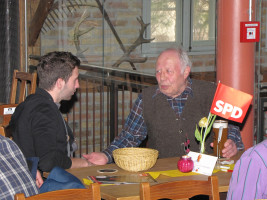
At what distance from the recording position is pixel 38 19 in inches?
190

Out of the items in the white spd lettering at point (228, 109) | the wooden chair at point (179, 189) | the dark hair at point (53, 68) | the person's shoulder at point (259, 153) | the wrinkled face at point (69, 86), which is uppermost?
the dark hair at point (53, 68)

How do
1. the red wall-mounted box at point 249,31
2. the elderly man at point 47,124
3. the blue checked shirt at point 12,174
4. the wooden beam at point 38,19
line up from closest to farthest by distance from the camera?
the blue checked shirt at point 12,174 → the elderly man at point 47,124 → the red wall-mounted box at point 249,31 → the wooden beam at point 38,19

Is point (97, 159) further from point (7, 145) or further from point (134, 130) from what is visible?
point (7, 145)

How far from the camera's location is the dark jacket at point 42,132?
268 cm

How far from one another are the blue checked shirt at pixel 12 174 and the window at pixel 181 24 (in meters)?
2.57

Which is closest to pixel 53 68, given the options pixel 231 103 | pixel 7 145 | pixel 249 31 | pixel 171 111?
pixel 171 111

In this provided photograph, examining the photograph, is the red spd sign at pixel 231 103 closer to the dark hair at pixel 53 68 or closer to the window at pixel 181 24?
the dark hair at pixel 53 68

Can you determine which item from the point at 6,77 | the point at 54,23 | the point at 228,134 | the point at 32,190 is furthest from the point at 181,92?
the point at 6,77

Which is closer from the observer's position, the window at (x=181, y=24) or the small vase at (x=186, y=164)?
the small vase at (x=186, y=164)

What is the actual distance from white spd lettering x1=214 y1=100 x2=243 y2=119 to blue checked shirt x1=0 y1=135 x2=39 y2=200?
1026mm

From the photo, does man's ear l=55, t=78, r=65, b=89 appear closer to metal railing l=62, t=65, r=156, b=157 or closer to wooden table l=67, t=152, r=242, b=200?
wooden table l=67, t=152, r=242, b=200

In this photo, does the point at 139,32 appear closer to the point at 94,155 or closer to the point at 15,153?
the point at 94,155

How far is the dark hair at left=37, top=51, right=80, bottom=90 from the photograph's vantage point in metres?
2.98

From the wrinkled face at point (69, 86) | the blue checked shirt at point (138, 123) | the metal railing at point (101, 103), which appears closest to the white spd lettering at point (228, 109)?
the blue checked shirt at point (138, 123)
